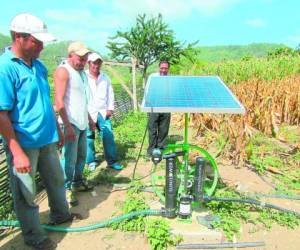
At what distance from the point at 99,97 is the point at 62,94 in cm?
184

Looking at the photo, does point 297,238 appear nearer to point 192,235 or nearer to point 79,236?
point 192,235

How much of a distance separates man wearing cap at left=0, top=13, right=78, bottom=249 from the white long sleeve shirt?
226cm

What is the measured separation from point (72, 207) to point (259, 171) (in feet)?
10.0

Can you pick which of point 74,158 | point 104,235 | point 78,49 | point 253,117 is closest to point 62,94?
point 78,49

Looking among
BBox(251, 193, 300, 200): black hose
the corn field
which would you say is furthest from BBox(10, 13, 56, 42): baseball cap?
the corn field

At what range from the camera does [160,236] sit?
3.95m

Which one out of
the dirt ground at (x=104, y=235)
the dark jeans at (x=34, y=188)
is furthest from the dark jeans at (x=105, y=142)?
the dark jeans at (x=34, y=188)

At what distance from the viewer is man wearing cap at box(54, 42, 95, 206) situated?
4.44 meters

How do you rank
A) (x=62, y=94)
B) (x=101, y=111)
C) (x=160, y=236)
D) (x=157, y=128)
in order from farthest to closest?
(x=157, y=128)
(x=101, y=111)
(x=62, y=94)
(x=160, y=236)

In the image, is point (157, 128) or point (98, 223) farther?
point (157, 128)

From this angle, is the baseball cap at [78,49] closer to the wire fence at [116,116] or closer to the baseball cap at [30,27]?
the baseball cap at [30,27]

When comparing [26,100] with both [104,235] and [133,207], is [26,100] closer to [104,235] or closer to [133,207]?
[104,235]

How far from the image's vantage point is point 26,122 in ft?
11.3

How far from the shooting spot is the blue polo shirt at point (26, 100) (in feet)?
10.6
